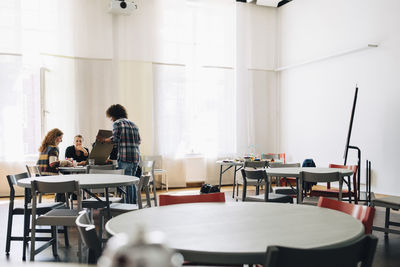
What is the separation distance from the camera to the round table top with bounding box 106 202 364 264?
1.33 m

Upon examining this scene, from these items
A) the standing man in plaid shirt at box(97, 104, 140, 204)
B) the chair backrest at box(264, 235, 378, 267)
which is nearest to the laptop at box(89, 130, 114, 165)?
the standing man in plaid shirt at box(97, 104, 140, 204)

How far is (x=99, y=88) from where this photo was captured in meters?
8.34

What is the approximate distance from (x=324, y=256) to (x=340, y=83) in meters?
7.60

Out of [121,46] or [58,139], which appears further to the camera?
[121,46]

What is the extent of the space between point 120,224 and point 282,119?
348 inches

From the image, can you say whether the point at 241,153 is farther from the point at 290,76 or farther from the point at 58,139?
the point at 58,139

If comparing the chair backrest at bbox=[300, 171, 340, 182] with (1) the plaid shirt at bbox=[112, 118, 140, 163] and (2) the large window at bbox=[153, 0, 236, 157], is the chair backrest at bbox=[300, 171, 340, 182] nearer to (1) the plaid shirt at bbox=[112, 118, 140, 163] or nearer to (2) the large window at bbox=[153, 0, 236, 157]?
(1) the plaid shirt at bbox=[112, 118, 140, 163]

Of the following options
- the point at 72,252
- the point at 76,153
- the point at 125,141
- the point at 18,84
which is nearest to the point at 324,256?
the point at 72,252

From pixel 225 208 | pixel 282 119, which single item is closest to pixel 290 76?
pixel 282 119

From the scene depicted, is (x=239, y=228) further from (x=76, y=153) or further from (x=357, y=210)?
(x=76, y=153)

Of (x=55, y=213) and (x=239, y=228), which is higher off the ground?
(x=239, y=228)

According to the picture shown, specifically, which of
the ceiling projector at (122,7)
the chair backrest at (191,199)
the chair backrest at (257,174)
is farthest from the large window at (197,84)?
the chair backrest at (191,199)


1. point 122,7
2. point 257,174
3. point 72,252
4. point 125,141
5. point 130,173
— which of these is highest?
point 122,7

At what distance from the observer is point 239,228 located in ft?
5.40
